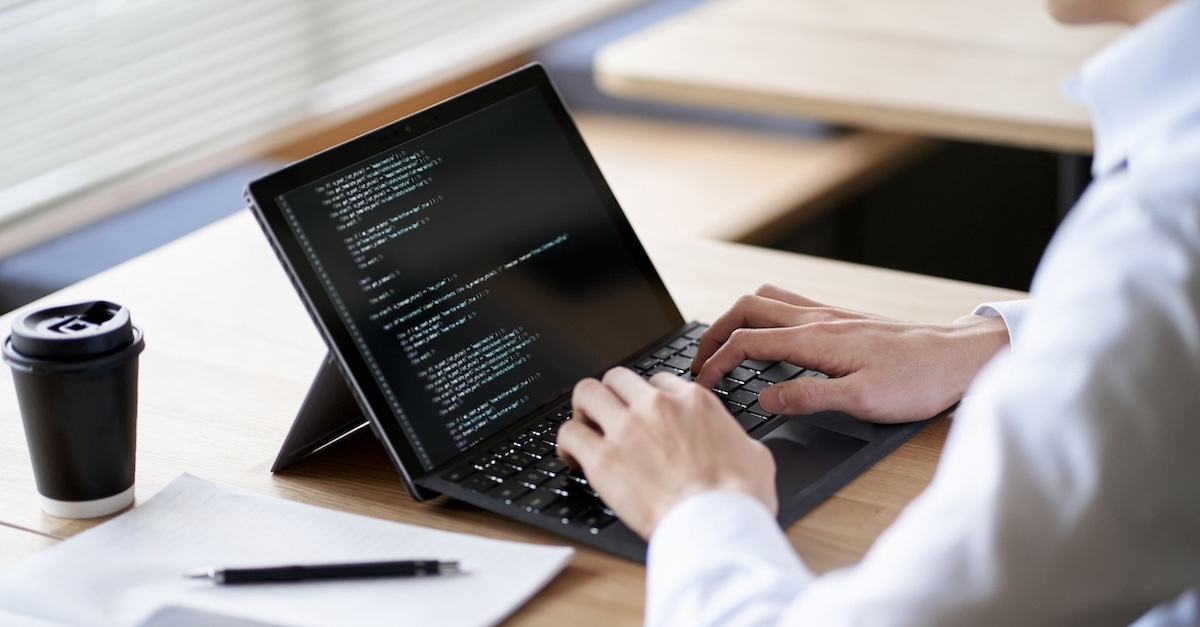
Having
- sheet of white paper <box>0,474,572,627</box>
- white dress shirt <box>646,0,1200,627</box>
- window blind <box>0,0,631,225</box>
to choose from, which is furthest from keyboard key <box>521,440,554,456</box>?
window blind <box>0,0,631,225</box>

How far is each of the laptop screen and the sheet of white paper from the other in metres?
Result: 0.09

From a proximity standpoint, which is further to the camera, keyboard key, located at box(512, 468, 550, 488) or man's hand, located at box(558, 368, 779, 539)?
keyboard key, located at box(512, 468, 550, 488)

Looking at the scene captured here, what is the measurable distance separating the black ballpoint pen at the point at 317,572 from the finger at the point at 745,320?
342 mm

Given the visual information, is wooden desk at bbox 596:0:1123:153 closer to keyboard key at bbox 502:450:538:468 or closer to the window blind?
the window blind

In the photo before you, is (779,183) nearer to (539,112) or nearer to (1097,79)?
(539,112)

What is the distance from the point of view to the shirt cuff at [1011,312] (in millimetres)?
1080

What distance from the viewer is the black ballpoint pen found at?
832mm

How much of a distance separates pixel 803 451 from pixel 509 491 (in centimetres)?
21

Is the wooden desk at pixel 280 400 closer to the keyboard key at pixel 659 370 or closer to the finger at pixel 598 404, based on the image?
the finger at pixel 598 404

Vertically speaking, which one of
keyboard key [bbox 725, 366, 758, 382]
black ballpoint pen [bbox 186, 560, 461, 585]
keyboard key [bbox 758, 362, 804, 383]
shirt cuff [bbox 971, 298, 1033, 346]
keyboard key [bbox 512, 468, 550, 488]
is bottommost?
shirt cuff [bbox 971, 298, 1033, 346]

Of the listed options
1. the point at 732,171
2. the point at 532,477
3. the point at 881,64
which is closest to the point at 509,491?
the point at 532,477

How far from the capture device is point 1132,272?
0.61 m

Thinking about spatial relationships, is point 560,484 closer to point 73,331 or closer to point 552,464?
point 552,464

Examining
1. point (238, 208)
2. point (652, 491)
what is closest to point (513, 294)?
point (652, 491)
